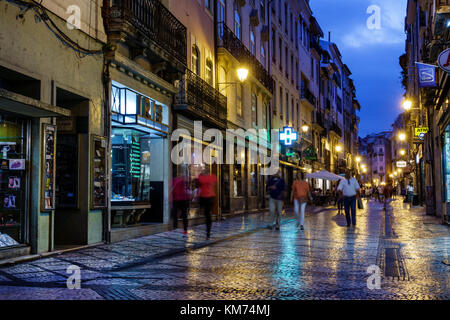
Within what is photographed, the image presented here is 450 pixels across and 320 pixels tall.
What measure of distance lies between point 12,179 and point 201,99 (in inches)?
404

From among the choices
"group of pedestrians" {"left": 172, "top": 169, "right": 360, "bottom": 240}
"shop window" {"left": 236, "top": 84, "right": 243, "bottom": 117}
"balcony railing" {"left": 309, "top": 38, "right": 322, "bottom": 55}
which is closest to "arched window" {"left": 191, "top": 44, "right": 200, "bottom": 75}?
"group of pedestrians" {"left": 172, "top": 169, "right": 360, "bottom": 240}

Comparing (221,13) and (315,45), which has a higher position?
(315,45)

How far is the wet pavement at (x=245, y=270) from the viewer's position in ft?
20.9

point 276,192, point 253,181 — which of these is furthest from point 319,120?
point 276,192

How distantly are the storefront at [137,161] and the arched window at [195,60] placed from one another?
11.1 feet

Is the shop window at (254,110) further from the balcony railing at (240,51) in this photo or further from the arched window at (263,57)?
the arched window at (263,57)

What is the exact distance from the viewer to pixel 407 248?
11.2 m

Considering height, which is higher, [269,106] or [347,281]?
[269,106]

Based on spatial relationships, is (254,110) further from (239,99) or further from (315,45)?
(315,45)

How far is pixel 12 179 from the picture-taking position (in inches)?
390

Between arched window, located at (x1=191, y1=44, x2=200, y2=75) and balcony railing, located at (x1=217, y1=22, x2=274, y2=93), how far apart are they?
8.68ft
